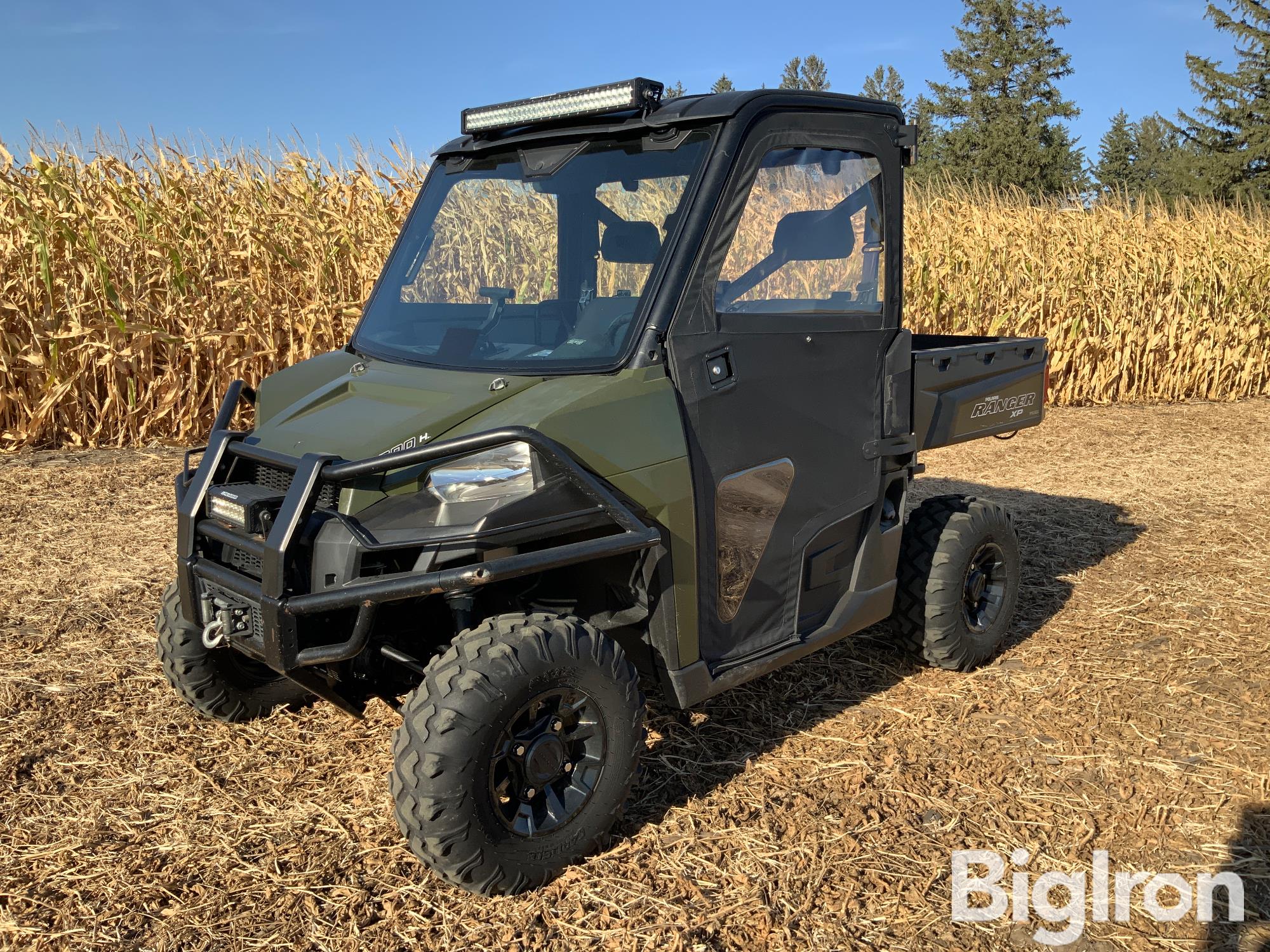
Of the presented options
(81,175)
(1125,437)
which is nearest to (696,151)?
(81,175)

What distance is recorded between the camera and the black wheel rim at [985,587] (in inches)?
188

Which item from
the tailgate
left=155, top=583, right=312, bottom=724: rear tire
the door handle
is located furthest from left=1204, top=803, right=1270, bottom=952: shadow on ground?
left=155, top=583, right=312, bottom=724: rear tire

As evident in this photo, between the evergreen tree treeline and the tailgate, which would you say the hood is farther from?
the evergreen tree treeline

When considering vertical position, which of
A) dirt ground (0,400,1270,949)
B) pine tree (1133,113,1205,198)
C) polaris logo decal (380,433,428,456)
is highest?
pine tree (1133,113,1205,198)

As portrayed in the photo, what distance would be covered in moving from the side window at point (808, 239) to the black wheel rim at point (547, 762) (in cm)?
138

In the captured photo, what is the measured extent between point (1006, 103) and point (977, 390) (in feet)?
157

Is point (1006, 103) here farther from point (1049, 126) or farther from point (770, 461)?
point (770, 461)

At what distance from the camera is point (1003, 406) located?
5.02m

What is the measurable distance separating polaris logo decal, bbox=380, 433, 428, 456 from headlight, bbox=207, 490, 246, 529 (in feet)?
1.52

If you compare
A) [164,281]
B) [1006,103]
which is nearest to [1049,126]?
[1006,103]

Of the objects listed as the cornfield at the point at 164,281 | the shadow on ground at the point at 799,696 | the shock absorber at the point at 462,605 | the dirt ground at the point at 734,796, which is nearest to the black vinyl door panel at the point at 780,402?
the shadow on ground at the point at 799,696

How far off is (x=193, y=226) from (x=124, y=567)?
378 cm

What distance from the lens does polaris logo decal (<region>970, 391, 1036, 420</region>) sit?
15.8ft

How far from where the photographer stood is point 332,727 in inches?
161
